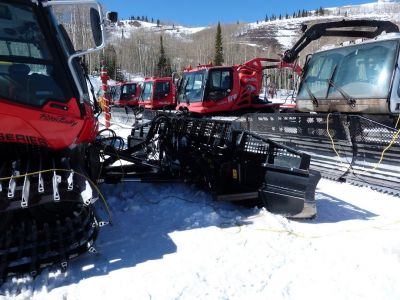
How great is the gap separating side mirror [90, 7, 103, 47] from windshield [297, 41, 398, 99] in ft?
15.9

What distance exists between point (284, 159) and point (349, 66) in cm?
346

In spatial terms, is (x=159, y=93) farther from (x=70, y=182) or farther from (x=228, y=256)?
(x=70, y=182)

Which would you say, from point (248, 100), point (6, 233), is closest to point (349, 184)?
point (6, 233)

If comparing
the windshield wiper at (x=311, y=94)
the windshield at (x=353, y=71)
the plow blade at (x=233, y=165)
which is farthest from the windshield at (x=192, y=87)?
the plow blade at (x=233, y=165)

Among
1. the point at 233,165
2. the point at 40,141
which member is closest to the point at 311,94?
the point at 233,165

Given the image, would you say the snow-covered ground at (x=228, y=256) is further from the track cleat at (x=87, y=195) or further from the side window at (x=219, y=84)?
the side window at (x=219, y=84)

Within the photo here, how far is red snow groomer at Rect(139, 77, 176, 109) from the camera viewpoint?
2045 centimetres

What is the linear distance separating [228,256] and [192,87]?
33.4ft

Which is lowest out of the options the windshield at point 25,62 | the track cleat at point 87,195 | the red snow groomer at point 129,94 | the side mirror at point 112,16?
the red snow groomer at point 129,94

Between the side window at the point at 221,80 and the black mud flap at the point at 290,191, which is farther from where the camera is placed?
the side window at the point at 221,80

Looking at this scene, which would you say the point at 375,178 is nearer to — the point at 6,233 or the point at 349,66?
the point at 349,66

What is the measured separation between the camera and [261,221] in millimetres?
4230

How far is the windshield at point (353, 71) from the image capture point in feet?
20.7

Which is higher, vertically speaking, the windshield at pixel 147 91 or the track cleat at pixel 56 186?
the track cleat at pixel 56 186
